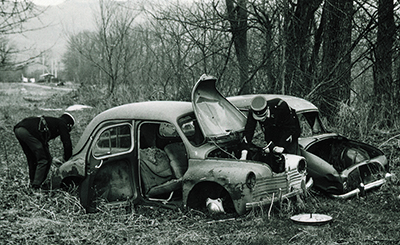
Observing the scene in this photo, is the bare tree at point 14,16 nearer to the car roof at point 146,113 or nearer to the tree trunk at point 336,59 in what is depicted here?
the car roof at point 146,113

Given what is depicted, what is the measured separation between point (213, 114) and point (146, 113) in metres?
1.08

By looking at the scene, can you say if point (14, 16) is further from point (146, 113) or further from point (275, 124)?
point (275, 124)

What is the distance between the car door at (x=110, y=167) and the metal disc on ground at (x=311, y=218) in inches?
99.1

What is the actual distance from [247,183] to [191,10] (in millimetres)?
9733

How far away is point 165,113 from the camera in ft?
23.6

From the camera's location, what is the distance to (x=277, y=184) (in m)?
Result: 6.52

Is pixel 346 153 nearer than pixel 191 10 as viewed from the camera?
Yes

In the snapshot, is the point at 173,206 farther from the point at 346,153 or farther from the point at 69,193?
the point at 346,153

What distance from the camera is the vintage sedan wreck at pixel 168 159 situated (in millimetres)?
6691

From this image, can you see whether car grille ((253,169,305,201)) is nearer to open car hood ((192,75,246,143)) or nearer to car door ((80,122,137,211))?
open car hood ((192,75,246,143))

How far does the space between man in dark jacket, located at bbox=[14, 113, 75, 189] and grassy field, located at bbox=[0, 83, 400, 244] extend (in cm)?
36

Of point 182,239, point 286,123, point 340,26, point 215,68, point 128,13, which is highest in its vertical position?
point 128,13

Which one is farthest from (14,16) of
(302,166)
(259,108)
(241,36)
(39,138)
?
(302,166)

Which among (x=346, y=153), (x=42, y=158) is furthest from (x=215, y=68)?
(x=42, y=158)
